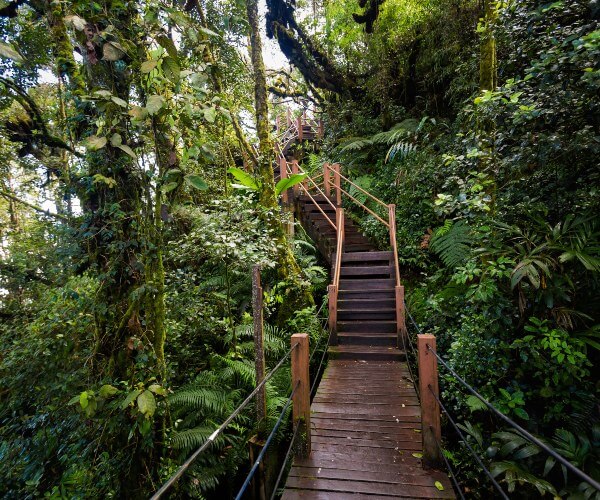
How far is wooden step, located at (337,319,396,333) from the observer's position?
206 inches

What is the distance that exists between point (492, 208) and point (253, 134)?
6.36 m

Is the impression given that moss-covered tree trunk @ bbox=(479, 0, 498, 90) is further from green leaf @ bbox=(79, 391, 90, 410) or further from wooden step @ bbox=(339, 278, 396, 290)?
green leaf @ bbox=(79, 391, 90, 410)

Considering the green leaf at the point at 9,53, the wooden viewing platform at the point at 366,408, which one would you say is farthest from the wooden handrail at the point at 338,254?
the green leaf at the point at 9,53

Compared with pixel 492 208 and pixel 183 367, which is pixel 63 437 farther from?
pixel 492 208

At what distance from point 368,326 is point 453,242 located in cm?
202

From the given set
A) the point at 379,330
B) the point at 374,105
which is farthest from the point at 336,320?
the point at 374,105

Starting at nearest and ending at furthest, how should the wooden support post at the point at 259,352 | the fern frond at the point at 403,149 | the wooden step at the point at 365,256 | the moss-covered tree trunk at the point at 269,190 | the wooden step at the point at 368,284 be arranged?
the wooden support post at the point at 259,352, the moss-covered tree trunk at the point at 269,190, the wooden step at the point at 368,284, the wooden step at the point at 365,256, the fern frond at the point at 403,149

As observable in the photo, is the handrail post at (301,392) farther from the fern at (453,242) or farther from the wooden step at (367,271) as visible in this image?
the wooden step at (367,271)

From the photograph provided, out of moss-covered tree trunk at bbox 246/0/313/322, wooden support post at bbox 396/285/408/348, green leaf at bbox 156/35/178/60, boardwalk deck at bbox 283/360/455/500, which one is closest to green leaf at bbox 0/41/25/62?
green leaf at bbox 156/35/178/60

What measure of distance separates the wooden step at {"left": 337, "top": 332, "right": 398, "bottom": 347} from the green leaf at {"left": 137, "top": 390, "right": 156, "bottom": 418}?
3.44 meters

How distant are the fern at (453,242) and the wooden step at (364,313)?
4.11 ft

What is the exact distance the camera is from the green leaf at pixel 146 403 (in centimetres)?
217

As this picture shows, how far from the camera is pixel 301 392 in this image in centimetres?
284

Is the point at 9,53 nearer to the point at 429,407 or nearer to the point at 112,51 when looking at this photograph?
A: the point at 112,51
